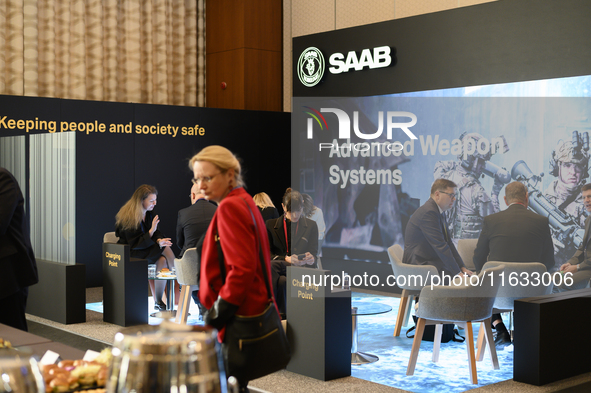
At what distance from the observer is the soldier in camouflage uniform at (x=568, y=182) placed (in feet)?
21.3

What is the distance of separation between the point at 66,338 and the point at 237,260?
3909 millimetres

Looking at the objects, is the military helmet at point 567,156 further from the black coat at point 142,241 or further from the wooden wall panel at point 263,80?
the wooden wall panel at point 263,80

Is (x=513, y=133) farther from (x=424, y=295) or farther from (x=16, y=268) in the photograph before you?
(x=16, y=268)

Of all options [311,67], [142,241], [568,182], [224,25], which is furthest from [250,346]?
[224,25]

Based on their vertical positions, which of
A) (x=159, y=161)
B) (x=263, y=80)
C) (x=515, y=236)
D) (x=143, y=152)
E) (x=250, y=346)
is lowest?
(x=250, y=346)

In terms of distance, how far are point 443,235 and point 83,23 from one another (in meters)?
7.29

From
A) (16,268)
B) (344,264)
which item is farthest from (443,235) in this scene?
(344,264)

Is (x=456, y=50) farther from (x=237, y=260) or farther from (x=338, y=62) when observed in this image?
(x=237, y=260)

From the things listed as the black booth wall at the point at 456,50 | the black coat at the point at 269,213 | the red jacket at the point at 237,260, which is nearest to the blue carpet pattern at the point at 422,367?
the black coat at the point at 269,213

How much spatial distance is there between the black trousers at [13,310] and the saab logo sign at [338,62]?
5861mm

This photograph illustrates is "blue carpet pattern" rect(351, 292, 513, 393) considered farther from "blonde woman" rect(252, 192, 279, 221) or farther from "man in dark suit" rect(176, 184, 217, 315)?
"man in dark suit" rect(176, 184, 217, 315)

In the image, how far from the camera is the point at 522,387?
13.6 ft

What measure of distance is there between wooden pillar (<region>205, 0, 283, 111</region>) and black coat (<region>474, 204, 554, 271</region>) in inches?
252

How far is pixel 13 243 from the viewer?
133 inches
